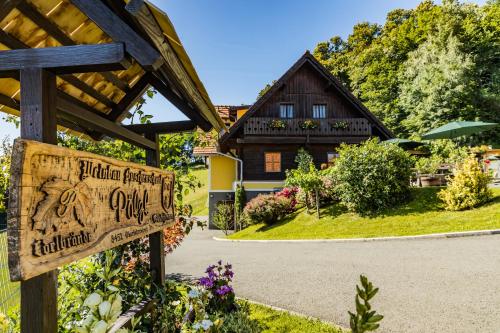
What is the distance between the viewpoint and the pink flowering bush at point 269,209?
1627 centimetres

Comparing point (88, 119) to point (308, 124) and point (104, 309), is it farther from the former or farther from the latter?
point (308, 124)

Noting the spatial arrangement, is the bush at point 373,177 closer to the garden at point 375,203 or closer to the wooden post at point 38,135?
the garden at point 375,203

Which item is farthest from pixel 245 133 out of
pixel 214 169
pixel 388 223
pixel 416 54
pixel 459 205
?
pixel 416 54

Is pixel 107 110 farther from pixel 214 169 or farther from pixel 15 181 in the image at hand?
pixel 214 169

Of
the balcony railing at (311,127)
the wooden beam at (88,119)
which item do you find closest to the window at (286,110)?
the balcony railing at (311,127)

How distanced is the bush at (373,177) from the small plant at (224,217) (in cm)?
789

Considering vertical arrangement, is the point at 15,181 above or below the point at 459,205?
above

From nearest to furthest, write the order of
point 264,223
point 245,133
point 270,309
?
point 270,309
point 264,223
point 245,133

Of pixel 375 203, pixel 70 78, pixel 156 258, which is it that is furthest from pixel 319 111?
pixel 70 78

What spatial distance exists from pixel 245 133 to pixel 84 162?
18.4m

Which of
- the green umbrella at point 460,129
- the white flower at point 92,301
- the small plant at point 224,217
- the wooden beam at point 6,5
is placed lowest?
the small plant at point 224,217

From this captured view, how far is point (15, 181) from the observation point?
58.6 inches

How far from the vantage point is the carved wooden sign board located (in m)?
1.50

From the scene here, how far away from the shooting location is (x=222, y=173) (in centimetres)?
2219
